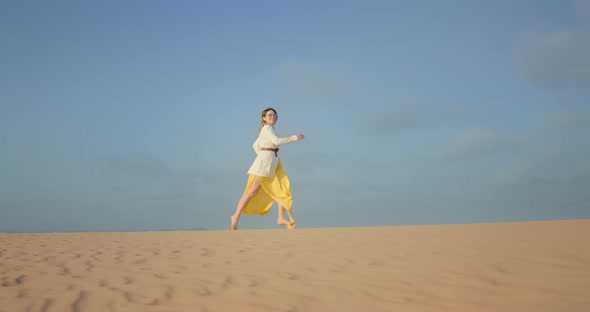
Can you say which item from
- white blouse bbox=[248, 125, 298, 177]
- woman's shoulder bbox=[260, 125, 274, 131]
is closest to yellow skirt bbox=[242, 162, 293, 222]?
white blouse bbox=[248, 125, 298, 177]

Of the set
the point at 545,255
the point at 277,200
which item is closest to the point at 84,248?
the point at 277,200

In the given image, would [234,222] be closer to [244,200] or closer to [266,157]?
[244,200]

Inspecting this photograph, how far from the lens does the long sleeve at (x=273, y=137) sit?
1048 cm

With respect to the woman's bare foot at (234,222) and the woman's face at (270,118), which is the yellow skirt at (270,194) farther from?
the woman's face at (270,118)

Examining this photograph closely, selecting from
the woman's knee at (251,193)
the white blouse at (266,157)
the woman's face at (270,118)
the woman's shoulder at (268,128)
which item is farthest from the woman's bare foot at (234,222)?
the woman's face at (270,118)

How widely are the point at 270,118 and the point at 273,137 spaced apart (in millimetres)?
491

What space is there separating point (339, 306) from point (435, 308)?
0.73m

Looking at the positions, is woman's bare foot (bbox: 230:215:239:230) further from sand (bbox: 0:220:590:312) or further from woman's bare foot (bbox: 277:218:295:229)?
sand (bbox: 0:220:590:312)

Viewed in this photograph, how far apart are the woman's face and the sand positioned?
403 cm

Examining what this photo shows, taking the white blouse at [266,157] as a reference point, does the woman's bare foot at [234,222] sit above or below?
below

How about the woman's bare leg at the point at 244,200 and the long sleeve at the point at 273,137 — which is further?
the woman's bare leg at the point at 244,200

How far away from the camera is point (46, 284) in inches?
182

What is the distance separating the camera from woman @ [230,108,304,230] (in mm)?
10789

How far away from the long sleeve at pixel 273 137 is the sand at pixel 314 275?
11.3ft
